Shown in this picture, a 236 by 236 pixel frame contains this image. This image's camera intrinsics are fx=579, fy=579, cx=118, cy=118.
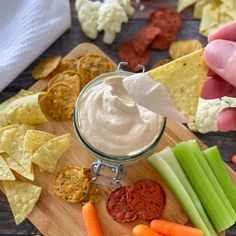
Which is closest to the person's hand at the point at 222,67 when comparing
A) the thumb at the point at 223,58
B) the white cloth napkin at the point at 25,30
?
the thumb at the point at 223,58

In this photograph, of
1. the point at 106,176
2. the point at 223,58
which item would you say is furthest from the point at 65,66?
the point at 223,58

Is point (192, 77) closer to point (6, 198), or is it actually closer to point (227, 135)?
point (227, 135)

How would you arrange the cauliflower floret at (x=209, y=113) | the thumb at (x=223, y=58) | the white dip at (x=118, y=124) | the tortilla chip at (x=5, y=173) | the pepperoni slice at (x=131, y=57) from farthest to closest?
1. the pepperoni slice at (x=131, y=57)
2. the cauliflower floret at (x=209, y=113)
3. the tortilla chip at (x=5, y=173)
4. the white dip at (x=118, y=124)
5. the thumb at (x=223, y=58)

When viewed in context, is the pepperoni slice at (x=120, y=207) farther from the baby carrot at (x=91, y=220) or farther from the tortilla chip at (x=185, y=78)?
the tortilla chip at (x=185, y=78)

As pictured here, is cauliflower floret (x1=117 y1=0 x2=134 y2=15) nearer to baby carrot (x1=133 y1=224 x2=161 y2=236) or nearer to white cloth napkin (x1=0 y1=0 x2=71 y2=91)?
white cloth napkin (x1=0 y1=0 x2=71 y2=91)

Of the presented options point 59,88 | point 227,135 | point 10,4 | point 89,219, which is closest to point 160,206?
point 89,219

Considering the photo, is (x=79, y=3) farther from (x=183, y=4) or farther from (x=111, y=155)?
(x=111, y=155)
